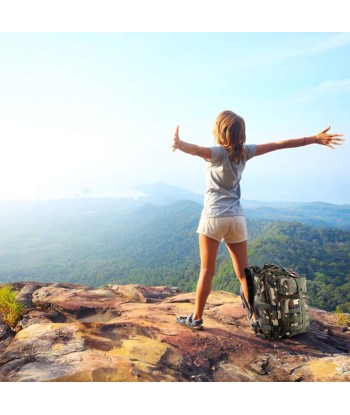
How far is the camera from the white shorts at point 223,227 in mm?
3758

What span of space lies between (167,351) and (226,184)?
1.86 m

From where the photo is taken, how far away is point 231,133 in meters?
3.61

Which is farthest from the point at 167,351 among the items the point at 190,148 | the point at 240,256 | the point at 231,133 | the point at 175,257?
the point at 175,257

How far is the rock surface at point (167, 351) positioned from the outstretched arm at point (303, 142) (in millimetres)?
2194

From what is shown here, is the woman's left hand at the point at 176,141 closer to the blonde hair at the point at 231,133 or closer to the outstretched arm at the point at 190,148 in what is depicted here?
the outstretched arm at the point at 190,148

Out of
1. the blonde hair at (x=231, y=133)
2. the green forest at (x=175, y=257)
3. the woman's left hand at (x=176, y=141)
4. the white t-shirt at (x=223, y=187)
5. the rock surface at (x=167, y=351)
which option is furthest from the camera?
the green forest at (x=175, y=257)

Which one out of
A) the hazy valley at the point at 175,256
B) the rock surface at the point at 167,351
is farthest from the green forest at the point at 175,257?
the rock surface at the point at 167,351

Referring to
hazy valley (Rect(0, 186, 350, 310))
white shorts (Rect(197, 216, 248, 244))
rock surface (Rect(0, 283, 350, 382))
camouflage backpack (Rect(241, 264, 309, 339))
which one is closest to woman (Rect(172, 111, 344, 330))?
white shorts (Rect(197, 216, 248, 244))

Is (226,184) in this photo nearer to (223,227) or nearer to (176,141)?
(223,227)

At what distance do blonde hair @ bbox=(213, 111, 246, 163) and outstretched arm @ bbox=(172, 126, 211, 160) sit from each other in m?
0.23

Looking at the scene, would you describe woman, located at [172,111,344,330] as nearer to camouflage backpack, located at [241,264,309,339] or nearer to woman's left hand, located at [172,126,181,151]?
woman's left hand, located at [172,126,181,151]

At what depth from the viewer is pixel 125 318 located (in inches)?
188

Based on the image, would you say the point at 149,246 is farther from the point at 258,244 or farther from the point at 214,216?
the point at 214,216

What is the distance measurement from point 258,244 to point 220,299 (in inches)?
2348
